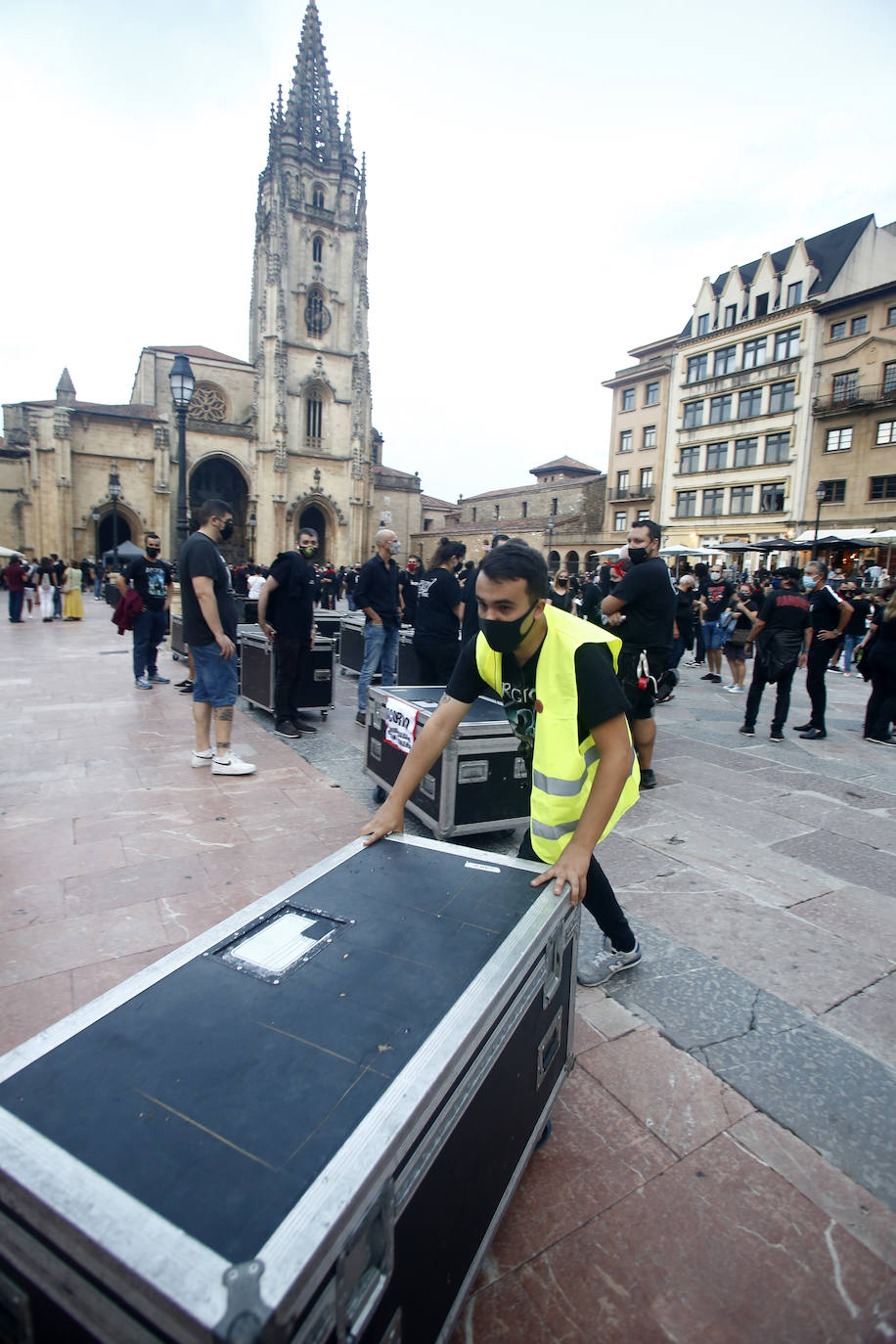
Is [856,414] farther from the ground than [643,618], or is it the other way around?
Result: [856,414]

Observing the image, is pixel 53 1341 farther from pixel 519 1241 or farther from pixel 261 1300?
pixel 519 1241

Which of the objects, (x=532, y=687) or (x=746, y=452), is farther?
(x=746, y=452)

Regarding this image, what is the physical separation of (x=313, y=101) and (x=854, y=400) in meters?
45.8

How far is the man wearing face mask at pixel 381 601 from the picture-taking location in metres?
6.18

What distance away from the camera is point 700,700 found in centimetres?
932

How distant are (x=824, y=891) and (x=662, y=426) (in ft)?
140

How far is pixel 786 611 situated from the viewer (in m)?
6.66

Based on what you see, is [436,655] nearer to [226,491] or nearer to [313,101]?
[226,491]

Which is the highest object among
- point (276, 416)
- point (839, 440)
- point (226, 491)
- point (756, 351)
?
point (756, 351)

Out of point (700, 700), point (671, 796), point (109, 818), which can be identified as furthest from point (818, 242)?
point (109, 818)

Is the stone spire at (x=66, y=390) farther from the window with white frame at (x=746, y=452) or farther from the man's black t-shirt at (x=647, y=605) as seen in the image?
the man's black t-shirt at (x=647, y=605)

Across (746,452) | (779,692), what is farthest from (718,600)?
(746,452)

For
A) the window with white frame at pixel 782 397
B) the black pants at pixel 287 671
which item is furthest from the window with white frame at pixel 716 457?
the black pants at pixel 287 671

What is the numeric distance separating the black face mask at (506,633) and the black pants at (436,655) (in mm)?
3732
